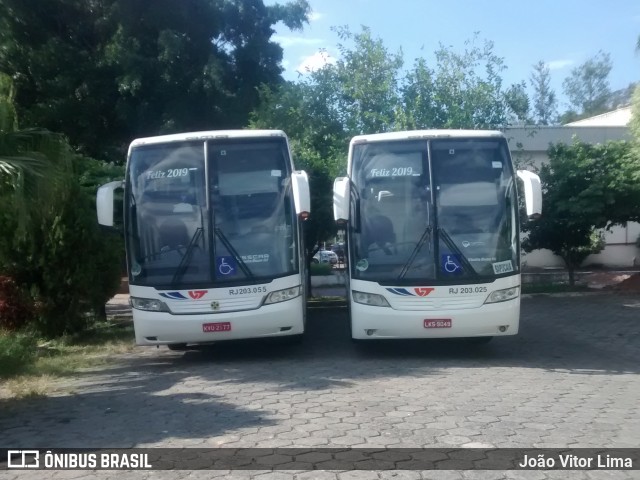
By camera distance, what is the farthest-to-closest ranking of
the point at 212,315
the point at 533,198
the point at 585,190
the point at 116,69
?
the point at 116,69, the point at 585,190, the point at 212,315, the point at 533,198

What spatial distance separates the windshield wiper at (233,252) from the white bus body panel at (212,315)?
8.1 inches

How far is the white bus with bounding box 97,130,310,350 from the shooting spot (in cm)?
1067

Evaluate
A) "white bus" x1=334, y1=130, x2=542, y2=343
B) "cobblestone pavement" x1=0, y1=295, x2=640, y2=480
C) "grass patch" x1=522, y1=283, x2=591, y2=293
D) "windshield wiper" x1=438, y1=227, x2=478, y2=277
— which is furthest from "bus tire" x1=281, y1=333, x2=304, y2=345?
"grass patch" x1=522, y1=283, x2=591, y2=293

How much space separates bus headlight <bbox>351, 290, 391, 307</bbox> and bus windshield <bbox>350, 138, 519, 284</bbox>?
0.23m

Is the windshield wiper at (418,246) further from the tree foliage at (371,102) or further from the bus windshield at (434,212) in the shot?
the tree foliage at (371,102)

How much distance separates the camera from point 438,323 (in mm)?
10523

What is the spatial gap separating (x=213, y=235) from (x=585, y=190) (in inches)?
438

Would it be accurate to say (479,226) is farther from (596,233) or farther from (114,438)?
(596,233)

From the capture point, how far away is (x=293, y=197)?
36.0ft

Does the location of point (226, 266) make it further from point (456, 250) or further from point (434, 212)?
point (456, 250)

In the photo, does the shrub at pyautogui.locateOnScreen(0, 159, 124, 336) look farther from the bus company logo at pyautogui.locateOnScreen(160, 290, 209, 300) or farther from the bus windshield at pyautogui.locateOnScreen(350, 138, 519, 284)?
the bus windshield at pyautogui.locateOnScreen(350, 138, 519, 284)

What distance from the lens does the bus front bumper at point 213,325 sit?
1063 cm

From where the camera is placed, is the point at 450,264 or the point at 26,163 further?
the point at 450,264

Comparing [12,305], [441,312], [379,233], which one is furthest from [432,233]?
[12,305]
